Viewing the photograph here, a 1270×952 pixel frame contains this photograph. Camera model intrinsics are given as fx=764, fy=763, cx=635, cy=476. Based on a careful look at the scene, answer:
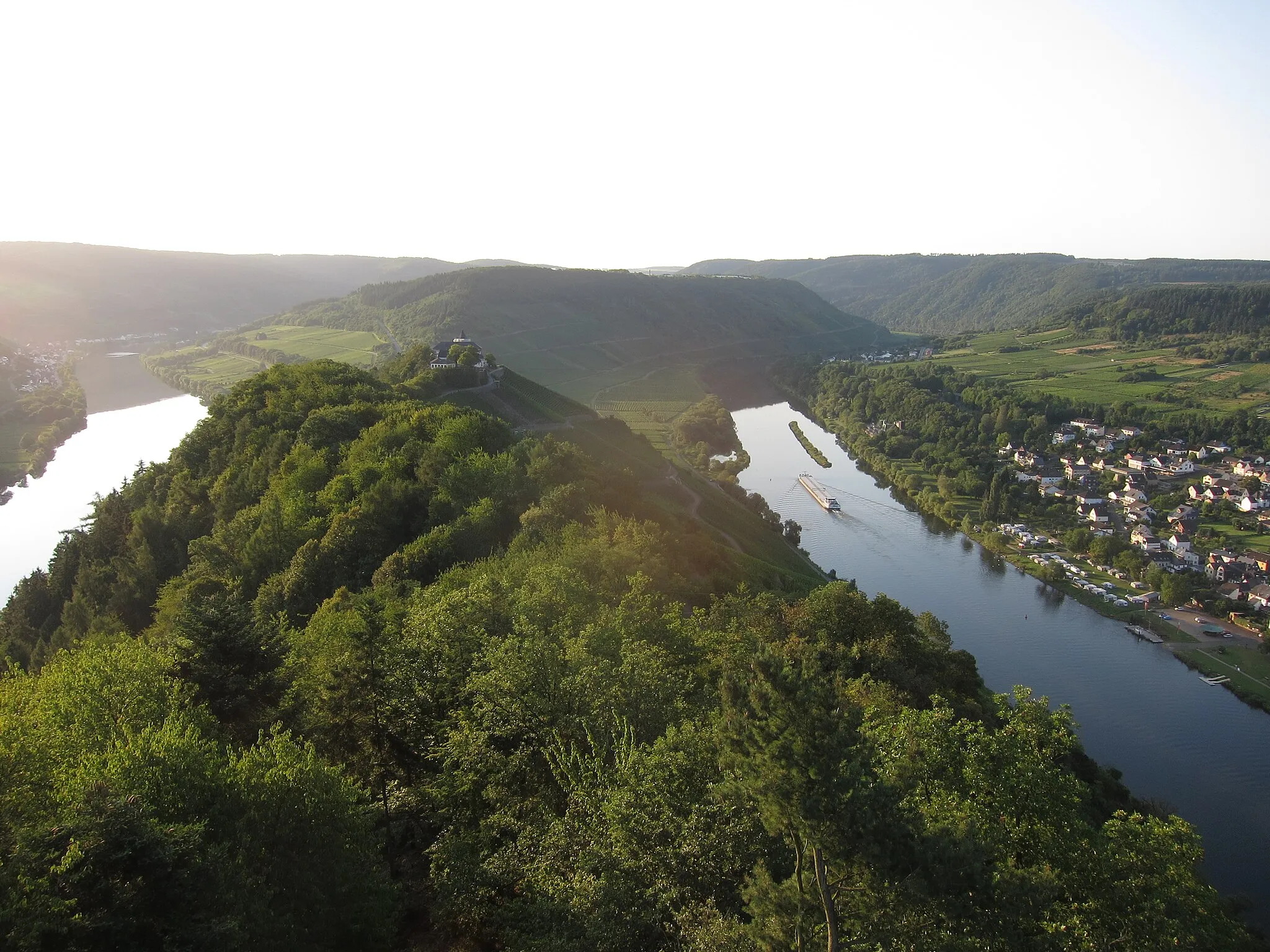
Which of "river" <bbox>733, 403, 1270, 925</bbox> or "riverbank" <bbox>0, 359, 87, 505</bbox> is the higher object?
"riverbank" <bbox>0, 359, 87, 505</bbox>

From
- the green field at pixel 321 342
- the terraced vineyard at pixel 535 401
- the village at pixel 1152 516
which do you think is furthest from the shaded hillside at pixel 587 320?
the village at pixel 1152 516

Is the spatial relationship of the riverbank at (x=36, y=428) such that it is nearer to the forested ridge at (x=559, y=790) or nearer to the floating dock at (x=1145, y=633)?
the forested ridge at (x=559, y=790)

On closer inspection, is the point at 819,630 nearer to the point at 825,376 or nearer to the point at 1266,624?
the point at 1266,624

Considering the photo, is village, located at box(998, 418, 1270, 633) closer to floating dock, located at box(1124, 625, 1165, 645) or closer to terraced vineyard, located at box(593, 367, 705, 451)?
floating dock, located at box(1124, 625, 1165, 645)

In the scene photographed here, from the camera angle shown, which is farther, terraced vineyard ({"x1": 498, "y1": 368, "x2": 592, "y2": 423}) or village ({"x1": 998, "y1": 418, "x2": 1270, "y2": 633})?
terraced vineyard ({"x1": 498, "y1": 368, "x2": 592, "y2": 423})

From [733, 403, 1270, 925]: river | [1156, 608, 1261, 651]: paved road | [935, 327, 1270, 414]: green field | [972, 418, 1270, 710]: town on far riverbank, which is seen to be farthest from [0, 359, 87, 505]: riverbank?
[935, 327, 1270, 414]: green field

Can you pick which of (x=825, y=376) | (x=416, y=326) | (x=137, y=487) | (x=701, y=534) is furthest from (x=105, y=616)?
(x=825, y=376)
